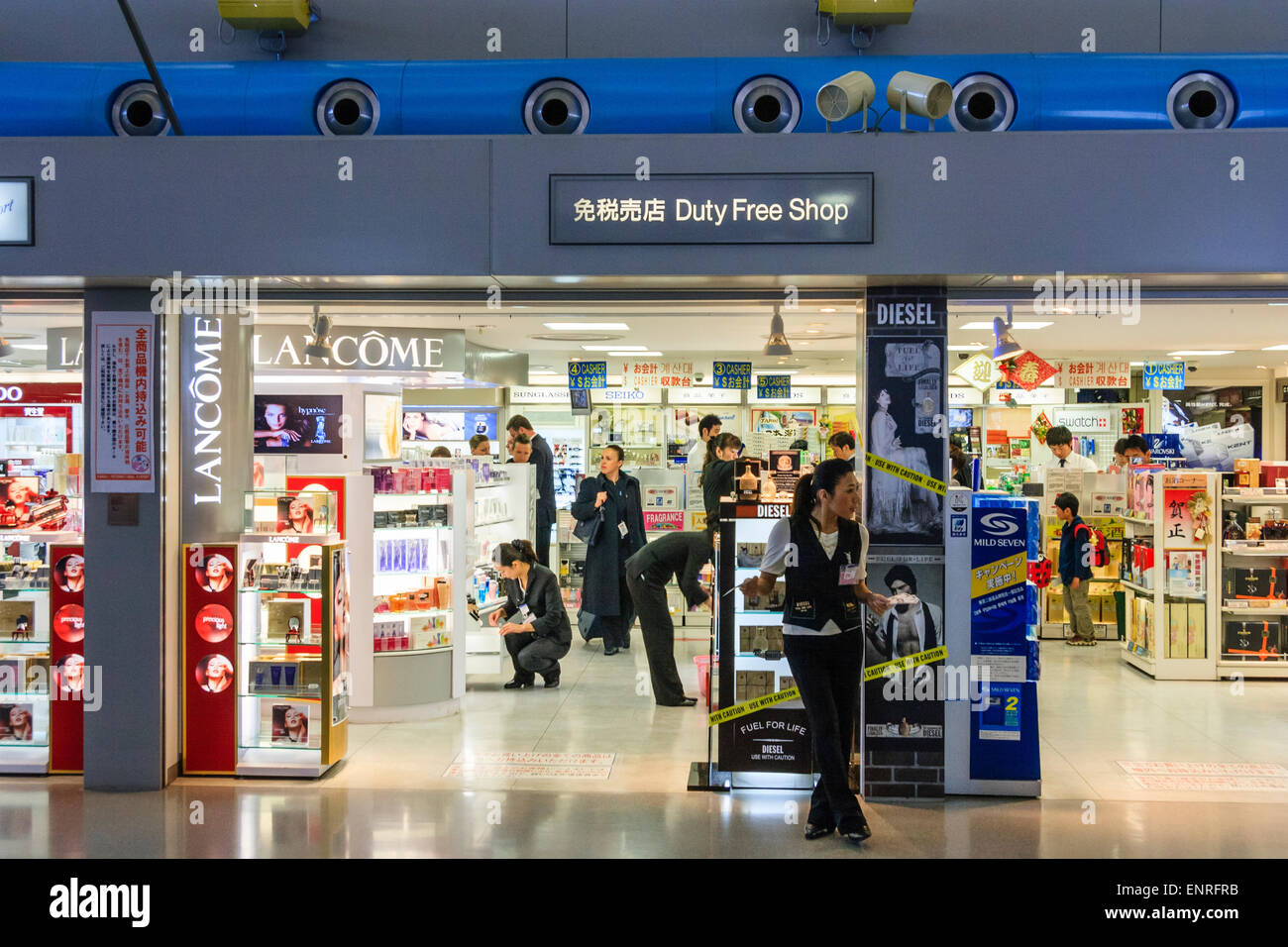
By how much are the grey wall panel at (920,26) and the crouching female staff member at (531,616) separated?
12.1 feet

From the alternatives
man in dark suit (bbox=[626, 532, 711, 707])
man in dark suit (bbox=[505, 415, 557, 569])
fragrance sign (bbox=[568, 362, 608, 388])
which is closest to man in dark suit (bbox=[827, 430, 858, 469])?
man in dark suit (bbox=[626, 532, 711, 707])

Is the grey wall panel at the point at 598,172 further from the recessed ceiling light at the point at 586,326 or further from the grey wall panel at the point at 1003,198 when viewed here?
the recessed ceiling light at the point at 586,326

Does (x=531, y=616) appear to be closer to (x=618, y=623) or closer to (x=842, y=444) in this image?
(x=618, y=623)

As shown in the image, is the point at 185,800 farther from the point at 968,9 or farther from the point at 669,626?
the point at 968,9

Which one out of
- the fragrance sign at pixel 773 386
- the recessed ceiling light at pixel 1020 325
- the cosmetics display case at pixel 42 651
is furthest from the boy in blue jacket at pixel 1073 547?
the cosmetics display case at pixel 42 651

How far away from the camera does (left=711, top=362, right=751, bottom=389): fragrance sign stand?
1158 cm

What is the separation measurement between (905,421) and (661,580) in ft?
7.50

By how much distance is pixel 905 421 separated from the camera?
16.8 ft

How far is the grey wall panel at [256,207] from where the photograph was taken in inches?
195

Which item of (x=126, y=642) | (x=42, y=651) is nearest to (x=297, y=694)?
(x=126, y=642)

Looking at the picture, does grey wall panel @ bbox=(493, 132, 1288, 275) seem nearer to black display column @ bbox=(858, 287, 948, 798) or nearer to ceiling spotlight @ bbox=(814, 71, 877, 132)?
ceiling spotlight @ bbox=(814, 71, 877, 132)

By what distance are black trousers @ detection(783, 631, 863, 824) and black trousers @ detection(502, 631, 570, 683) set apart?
3.26 m

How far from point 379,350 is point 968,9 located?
18.4 feet
